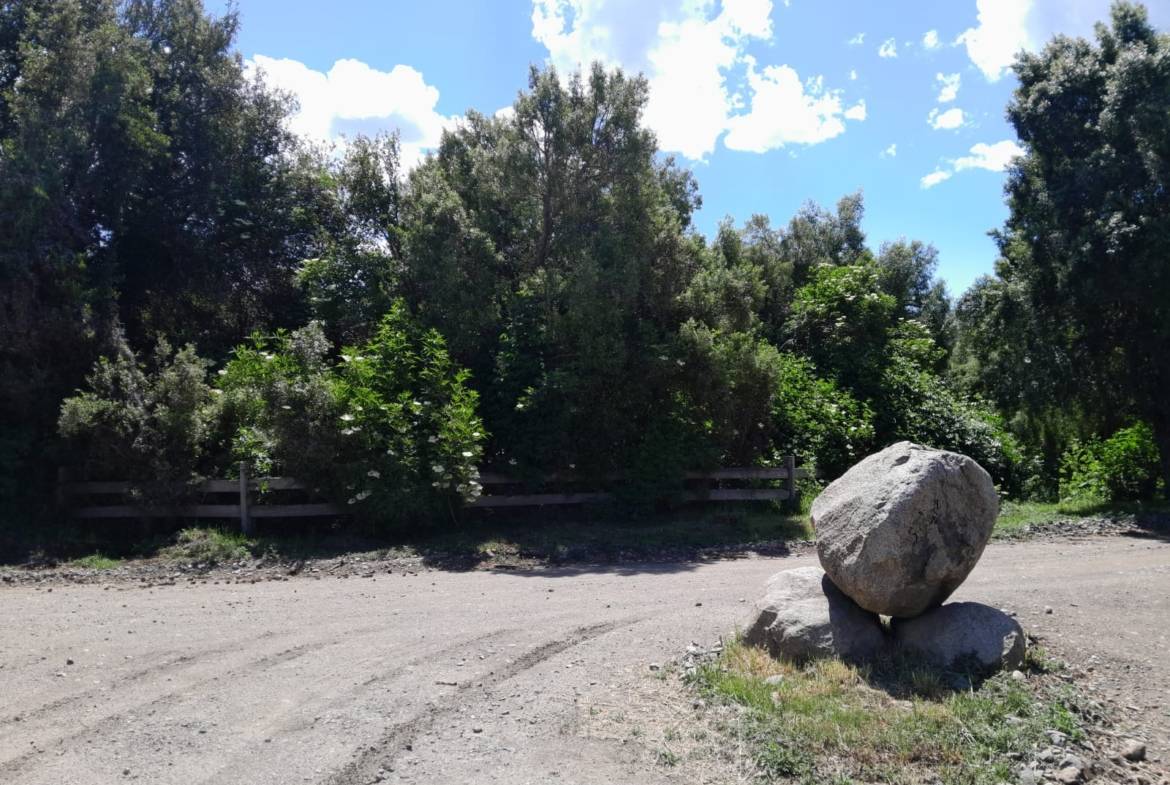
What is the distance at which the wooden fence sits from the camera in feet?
44.5

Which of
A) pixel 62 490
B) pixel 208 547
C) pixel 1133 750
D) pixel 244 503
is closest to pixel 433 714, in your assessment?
pixel 1133 750

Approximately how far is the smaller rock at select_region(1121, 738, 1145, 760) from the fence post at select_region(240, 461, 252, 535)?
38.7 ft

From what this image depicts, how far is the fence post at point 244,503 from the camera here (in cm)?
1352

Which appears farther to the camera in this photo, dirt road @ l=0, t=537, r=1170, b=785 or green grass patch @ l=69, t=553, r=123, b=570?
green grass patch @ l=69, t=553, r=123, b=570

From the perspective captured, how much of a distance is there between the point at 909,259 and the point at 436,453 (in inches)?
1292

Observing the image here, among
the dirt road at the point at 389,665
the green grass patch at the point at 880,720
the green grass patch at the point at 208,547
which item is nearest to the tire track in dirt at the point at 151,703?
the dirt road at the point at 389,665

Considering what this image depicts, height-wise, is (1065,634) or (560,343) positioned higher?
(560,343)

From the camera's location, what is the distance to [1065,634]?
7305 millimetres

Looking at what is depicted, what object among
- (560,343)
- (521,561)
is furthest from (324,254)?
(521,561)

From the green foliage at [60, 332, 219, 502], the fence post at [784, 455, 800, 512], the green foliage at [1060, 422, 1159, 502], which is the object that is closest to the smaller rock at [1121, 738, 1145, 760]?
the fence post at [784, 455, 800, 512]

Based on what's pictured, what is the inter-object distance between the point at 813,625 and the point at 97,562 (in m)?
10.4

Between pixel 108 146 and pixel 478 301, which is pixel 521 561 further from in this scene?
pixel 108 146

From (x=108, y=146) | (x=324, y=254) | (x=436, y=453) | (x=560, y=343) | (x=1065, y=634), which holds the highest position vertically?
(x=108, y=146)

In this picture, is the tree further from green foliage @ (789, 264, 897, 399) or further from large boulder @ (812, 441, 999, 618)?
large boulder @ (812, 441, 999, 618)
